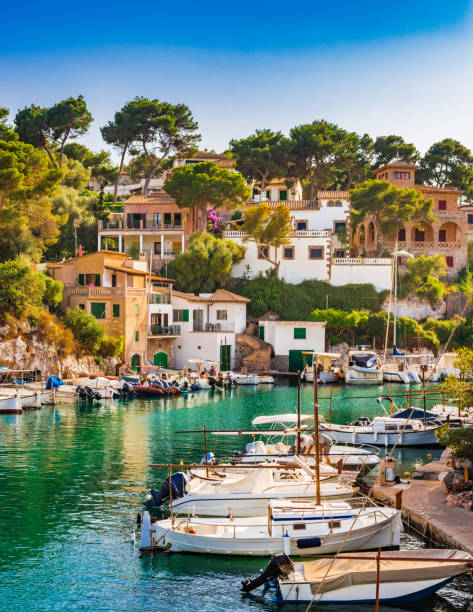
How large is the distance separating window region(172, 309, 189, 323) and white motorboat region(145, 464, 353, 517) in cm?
4183

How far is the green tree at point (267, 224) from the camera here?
70.2m

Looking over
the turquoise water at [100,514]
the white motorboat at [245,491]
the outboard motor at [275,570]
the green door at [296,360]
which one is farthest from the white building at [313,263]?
the outboard motor at [275,570]

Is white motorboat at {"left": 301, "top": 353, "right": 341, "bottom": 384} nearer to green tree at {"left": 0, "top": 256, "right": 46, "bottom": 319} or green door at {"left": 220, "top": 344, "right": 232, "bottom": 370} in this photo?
green door at {"left": 220, "top": 344, "right": 232, "bottom": 370}

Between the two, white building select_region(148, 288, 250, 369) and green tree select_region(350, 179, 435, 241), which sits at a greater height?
green tree select_region(350, 179, 435, 241)

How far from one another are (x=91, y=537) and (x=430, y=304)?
191 ft

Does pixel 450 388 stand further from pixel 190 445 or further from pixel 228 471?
pixel 190 445

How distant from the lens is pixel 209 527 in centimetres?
2097

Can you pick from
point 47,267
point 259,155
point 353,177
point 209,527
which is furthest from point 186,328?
point 209,527

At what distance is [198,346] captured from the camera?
6650 cm

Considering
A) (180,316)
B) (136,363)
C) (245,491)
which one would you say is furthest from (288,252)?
(245,491)

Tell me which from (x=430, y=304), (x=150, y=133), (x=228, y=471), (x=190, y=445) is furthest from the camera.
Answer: (x=150, y=133)

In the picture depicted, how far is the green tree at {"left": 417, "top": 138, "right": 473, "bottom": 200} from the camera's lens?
305 ft

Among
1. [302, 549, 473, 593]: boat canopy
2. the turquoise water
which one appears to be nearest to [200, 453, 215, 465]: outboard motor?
the turquoise water

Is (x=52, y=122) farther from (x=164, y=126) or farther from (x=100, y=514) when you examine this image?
(x=100, y=514)
